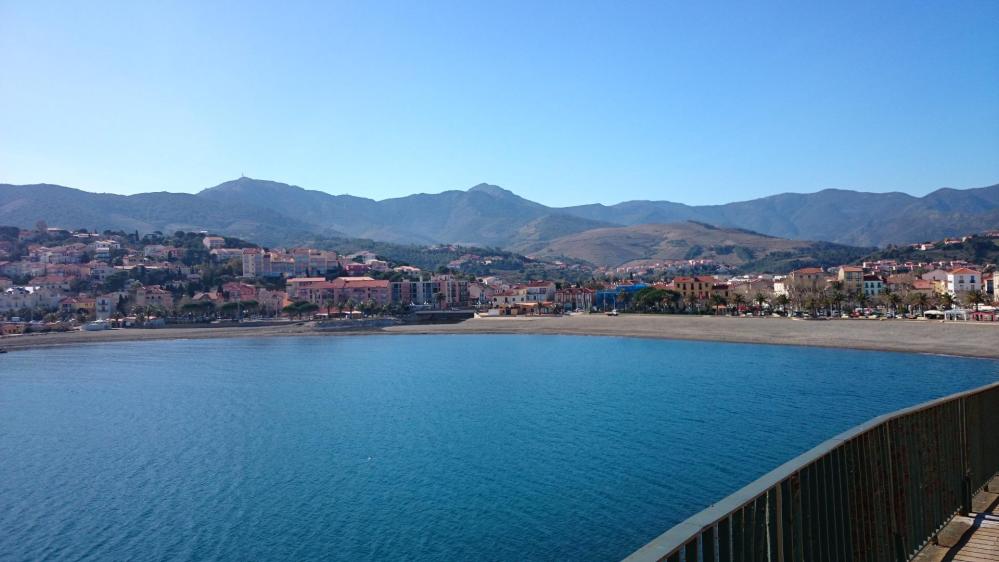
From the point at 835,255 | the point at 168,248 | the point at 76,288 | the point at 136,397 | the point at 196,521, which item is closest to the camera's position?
the point at 196,521

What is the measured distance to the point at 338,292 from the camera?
7975 centimetres

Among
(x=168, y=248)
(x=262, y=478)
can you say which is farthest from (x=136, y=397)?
(x=168, y=248)

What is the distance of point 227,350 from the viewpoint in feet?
157

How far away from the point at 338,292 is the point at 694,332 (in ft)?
144

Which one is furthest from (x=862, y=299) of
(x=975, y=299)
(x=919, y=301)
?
(x=975, y=299)

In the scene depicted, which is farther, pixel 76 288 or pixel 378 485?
pixel 76 288

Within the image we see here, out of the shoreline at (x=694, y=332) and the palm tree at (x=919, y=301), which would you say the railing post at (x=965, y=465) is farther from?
the palm tree at (x=919, y=301)

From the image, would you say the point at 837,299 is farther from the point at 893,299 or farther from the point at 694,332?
the point at 694,332

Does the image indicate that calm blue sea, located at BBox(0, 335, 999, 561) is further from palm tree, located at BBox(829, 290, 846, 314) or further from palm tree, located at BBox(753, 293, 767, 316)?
palm tree, located at BBox(753, 293, 767, 316)

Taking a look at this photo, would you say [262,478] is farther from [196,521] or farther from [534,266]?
[534,266]

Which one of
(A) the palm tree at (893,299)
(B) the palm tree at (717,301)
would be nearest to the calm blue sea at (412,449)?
(A) the palm tree at (893,299)

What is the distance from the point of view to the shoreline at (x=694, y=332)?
36688 mm

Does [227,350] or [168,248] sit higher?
[168,248]

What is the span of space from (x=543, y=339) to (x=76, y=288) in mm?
56677
